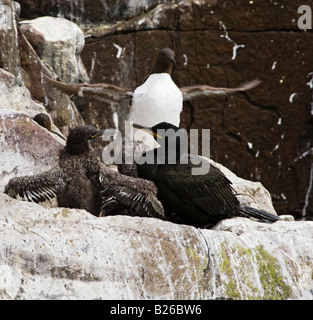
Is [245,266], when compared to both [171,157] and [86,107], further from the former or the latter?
[86,107]

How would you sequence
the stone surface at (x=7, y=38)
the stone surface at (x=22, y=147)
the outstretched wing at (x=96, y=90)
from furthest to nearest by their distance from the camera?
the outstretched wing at (x=96, y=90)
the stone surface at (x=7, y=38)
the stone surface at (x=22, y=147)

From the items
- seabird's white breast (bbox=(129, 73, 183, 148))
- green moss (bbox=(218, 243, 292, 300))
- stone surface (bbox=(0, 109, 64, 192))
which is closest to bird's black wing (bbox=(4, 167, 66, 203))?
stone surface (bbox=(0, 109, 64, 192))

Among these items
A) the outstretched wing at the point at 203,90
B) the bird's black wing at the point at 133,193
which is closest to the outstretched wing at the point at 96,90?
the outstretched wing at the point at 203,90

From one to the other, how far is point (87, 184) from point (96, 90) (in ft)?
13.5

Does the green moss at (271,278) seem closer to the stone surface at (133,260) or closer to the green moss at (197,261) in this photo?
the stone surface at (133,260)

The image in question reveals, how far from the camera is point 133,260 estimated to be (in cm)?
530

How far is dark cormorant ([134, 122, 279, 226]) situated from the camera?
21.7 ft

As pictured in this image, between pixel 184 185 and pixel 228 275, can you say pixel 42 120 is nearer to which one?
pixel 184 185

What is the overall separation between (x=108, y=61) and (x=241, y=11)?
2.49 meters

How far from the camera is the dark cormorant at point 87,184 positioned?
604 centimetres

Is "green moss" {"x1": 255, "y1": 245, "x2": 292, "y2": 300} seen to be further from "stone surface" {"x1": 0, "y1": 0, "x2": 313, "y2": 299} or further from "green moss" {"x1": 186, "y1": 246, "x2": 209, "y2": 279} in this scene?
"green moss" {"x1": 186, "y1": 246, "x2": 209, "y2": 279}

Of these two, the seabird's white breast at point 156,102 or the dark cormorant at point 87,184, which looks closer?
the dark cormorant at point 87,184

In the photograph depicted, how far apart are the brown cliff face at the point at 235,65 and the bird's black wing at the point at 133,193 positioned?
22.6 feet

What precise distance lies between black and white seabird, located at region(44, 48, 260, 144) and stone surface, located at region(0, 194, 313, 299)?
4197 mm
